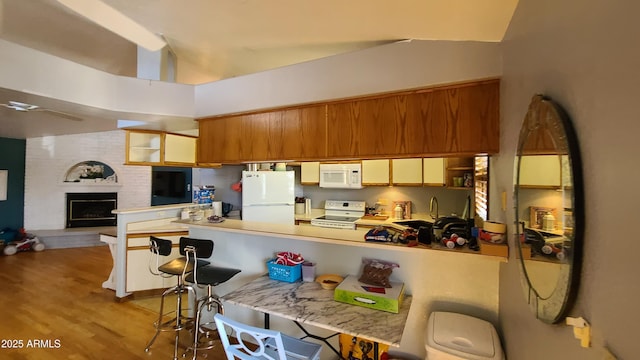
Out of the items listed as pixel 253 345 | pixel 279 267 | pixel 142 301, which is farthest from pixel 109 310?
pixel 279 267

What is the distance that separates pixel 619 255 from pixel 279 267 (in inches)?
77.2

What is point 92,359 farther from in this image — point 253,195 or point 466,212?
point 466,212

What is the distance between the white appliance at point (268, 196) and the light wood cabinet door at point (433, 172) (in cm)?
205

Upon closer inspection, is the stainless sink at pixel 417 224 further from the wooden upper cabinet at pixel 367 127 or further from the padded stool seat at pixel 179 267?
the padded stool seat at pixel 179 267

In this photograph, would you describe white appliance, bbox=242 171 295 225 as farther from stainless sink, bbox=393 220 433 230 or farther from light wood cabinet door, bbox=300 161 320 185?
stainless sink, bbox=393 220 433 230

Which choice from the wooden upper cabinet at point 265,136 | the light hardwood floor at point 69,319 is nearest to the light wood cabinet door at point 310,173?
the wooden upper cabinet at point 265,136

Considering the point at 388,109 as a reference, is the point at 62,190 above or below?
below

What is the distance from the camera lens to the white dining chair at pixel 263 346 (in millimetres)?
1345

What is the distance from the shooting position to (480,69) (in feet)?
5.10

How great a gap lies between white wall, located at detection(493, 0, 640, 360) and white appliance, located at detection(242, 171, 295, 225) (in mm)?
3624

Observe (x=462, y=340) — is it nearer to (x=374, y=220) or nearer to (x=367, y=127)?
(x=367, y=127)

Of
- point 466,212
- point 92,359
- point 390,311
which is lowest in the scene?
point 92,359

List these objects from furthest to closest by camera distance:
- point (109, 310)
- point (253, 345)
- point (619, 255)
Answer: point (109, 310), point (253, 345), point (619, 255)

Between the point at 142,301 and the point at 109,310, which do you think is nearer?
the point at 109,310
